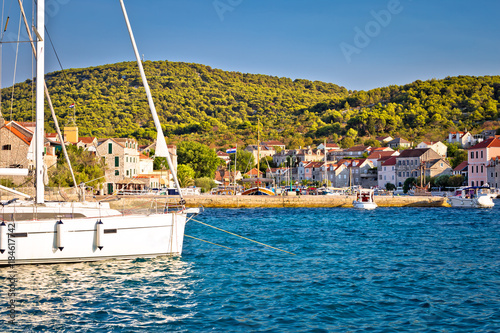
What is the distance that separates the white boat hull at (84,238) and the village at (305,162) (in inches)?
388

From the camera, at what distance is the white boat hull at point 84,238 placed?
17.1 m

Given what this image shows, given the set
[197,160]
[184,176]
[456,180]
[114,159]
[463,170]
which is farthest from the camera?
[197,160]

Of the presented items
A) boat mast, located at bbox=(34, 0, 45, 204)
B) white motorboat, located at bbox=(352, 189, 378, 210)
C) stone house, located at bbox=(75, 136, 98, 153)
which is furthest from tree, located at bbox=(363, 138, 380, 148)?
boat mast, located at bbox=(34, 0, 45, 204)

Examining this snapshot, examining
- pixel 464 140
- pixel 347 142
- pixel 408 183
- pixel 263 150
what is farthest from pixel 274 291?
pixel 347 142

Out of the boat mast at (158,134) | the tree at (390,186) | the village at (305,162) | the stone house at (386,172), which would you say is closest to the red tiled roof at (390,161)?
the stone house at (386,172)

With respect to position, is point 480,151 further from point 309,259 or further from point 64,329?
point 64,329

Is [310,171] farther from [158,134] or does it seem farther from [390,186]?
[158,134]

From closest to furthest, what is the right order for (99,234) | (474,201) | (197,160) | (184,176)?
(99,234) → (474,201) → (184,176) → (197,160)

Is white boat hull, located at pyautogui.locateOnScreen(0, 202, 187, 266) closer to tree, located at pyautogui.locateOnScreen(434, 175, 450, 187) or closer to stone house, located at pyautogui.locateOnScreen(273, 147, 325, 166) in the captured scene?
tree, located at pyautogui.locateOnScreen(434, 175, 450, 187)

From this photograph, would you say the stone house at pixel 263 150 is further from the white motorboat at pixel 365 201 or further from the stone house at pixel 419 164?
the white motorboat at pixel 365 201

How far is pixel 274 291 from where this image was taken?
1539 cm

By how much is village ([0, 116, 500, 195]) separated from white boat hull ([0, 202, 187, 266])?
984cm

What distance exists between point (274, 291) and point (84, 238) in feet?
22.7

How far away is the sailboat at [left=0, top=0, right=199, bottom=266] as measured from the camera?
17.2m
